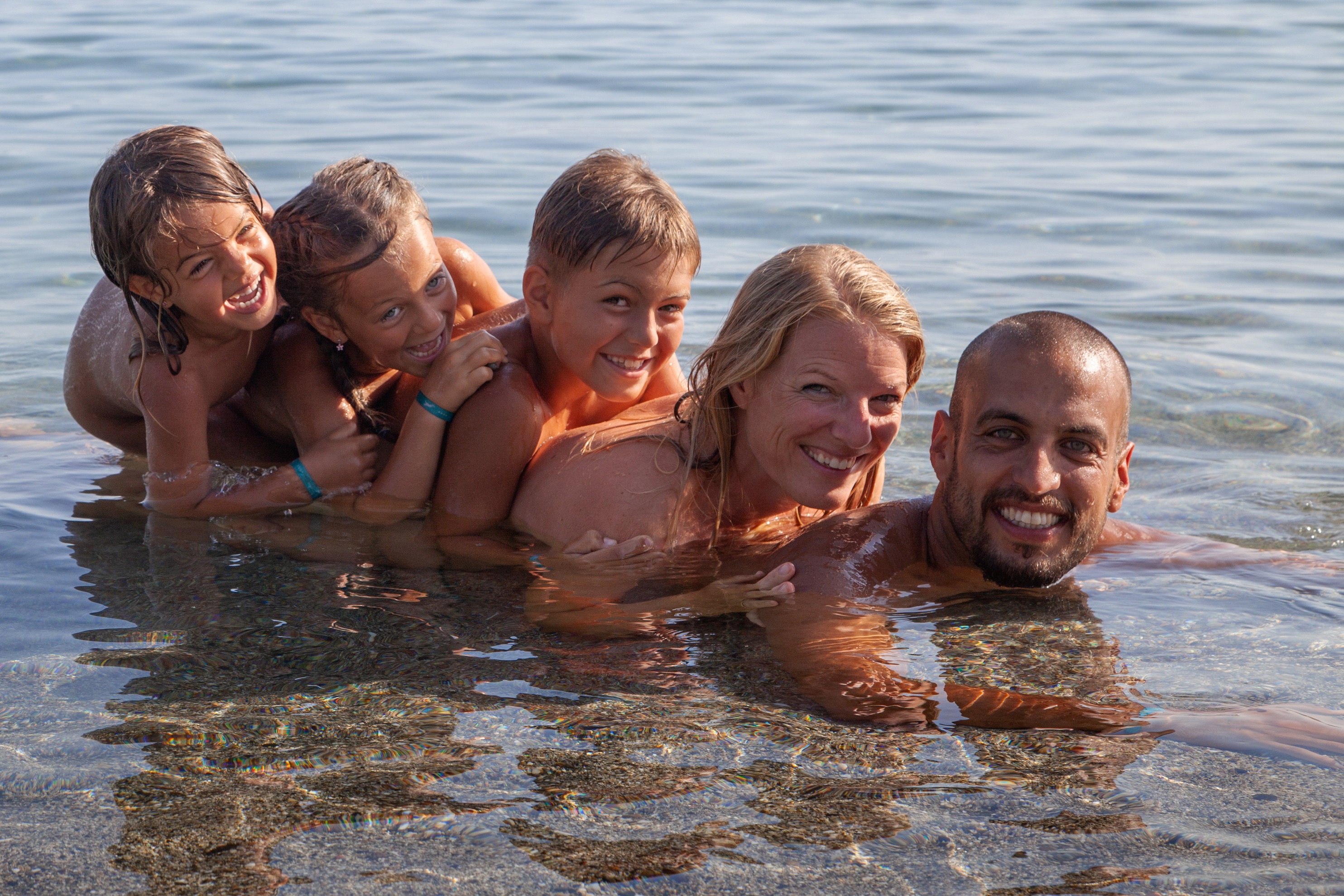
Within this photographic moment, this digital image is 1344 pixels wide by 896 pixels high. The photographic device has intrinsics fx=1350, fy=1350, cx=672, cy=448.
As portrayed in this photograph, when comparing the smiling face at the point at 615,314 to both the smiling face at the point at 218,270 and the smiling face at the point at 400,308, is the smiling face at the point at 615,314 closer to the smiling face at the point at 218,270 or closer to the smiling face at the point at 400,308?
the smiling face at the point at 400,308

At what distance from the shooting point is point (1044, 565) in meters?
4.04

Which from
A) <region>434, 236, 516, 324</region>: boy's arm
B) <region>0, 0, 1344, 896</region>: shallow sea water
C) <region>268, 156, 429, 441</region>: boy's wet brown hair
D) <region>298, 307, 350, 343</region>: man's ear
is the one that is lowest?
<region>0, 0, 1344, 896</region>: shallow sea water

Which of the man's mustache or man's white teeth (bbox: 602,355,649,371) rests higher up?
man's white teeth (bbox: 602,355,649,371)

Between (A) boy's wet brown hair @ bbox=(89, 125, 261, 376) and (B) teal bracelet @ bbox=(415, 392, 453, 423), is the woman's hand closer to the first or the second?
(B) teal bracelet @ bbox=(415, 392, 453, 423)

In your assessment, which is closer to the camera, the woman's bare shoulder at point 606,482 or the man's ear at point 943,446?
the man's ear at point 943,446

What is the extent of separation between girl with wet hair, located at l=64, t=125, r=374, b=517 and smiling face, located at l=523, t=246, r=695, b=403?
1002 millimetres

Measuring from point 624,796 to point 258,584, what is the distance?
6.64 ft

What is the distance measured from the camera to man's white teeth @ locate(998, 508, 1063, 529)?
13.0 ft

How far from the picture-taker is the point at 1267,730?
3279 mm

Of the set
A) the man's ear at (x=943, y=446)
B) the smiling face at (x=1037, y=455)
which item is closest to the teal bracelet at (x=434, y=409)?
the man's ear at (x=943, y=446)

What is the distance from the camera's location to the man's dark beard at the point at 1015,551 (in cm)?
394

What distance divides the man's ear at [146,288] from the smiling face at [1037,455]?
281cm

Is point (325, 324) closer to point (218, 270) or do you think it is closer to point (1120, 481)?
point (218, 270)

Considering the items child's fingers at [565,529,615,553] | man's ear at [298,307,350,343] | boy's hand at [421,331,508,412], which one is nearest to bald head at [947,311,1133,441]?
child's fingers at [565,529,615,553]
